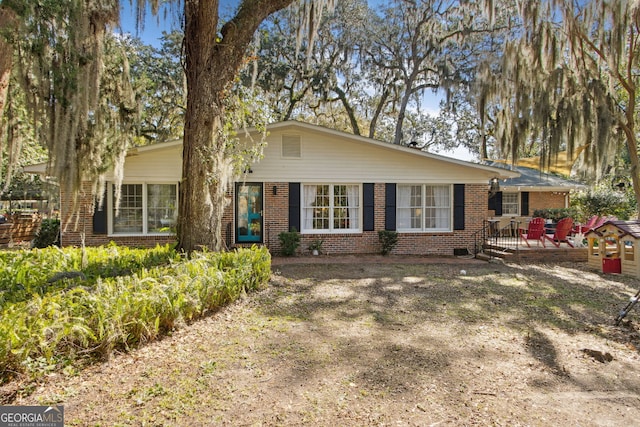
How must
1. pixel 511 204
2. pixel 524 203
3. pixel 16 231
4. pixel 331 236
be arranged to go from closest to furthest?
pixel 331 236, pixel 16 231, pixel 524 203, pixel 511 204

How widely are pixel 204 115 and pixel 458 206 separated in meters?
7.82

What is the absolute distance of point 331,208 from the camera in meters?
10.9

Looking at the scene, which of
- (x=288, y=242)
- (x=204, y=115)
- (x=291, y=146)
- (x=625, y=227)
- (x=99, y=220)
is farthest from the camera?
(x=291, y=146)

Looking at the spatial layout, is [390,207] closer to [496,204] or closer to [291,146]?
[291,146]

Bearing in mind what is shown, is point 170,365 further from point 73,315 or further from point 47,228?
point 47,228

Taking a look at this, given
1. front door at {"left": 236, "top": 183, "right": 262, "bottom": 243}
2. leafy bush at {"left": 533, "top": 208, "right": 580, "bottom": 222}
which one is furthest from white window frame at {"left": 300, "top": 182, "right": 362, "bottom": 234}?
leafy bush at {"left": 533, "top": 208, "right": 580, "bottom": 222}

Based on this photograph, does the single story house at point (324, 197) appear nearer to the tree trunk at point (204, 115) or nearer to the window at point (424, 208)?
the window at point (424, 208)

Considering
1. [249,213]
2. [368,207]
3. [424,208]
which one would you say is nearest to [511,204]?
[424,208]

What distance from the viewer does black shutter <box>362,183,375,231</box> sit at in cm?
1077

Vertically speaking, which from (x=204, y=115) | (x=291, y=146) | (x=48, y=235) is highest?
(x=291, y=146)

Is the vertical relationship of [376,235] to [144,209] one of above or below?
below

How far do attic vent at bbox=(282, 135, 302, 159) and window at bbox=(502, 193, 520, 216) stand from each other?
10389 mm

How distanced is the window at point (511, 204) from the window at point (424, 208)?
6523mm

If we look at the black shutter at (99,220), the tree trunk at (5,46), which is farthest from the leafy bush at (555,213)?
the tree trunk at (5,46)
